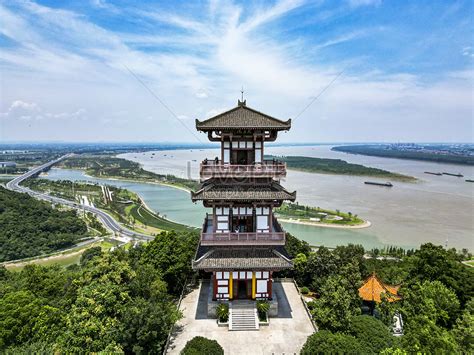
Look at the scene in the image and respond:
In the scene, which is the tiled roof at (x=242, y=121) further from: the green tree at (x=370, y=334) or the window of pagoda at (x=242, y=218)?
the green tree at (x=370, y=334)

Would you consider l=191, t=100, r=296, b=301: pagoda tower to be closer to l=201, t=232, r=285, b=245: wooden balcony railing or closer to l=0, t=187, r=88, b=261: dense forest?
l=201, t=232, r=285, b=245: wooden balcony railing

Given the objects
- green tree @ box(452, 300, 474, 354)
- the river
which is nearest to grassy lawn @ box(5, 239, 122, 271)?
the river

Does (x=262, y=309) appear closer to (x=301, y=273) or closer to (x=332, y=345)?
(x=332, y=345)

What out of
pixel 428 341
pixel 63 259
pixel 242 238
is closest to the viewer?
pixel 428 341

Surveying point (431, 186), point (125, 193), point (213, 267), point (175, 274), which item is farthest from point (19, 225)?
point (431, 186)

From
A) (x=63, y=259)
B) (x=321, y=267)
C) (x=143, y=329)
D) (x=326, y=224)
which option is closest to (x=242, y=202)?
(x=143, y=329)
